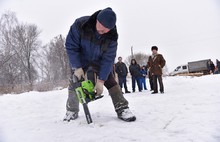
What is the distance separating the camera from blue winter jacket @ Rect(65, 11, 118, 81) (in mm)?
3133

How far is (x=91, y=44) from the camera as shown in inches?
125

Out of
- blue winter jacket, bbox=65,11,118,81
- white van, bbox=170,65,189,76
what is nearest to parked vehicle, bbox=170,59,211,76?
white van, bbox=170,65,189,76

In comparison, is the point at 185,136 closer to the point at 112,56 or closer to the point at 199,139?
the point at 199,139

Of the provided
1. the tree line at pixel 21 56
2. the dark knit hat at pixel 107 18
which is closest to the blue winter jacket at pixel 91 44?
the dark knit hat at pixel 107 18

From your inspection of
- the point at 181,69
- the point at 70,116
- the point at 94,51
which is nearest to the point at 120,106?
the point at 70,116

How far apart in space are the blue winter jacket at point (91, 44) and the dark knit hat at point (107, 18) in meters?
0.29

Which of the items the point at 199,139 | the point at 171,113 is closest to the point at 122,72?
the point at 171,113

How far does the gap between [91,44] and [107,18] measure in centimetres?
55

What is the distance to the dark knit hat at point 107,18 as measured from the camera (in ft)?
9.07

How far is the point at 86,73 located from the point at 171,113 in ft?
4.67

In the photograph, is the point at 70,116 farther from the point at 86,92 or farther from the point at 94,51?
the point at 94,51

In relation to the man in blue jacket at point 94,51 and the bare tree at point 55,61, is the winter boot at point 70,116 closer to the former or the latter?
the man in blue jacket at point 94,51

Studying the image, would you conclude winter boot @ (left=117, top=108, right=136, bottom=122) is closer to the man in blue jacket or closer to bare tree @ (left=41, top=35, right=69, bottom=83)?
the man in blue jacket

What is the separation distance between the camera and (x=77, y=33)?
3.20 metres
